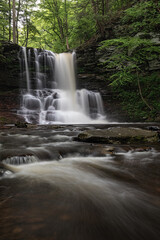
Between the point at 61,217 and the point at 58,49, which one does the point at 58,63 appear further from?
the point at 61,217

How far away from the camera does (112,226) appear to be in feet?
3.66

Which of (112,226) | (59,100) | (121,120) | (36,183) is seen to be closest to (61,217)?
(112,226)

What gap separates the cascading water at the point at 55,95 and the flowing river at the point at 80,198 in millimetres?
8160

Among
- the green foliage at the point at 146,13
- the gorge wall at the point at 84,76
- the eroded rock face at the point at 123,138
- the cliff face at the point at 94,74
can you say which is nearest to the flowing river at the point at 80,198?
the eroded rock face at the point at 123,138

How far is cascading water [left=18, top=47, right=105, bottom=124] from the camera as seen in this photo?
36.8 feet

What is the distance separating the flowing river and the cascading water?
8.16m

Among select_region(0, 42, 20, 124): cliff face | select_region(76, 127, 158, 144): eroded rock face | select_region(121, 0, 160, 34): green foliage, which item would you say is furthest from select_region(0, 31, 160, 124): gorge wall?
select_region(76, 127, 158, 144): eroded rock face

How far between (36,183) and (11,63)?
1326 centimetres

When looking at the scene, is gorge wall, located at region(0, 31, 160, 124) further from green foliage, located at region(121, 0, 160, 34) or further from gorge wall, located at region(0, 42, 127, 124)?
green foliage, located at region(121, 0, 160, 34)

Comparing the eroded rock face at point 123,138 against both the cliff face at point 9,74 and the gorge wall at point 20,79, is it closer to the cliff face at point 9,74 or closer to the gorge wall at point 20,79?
the gorge wall at point 20,79

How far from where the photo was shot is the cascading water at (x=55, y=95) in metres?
11.2

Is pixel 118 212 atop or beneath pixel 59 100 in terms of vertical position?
beneath

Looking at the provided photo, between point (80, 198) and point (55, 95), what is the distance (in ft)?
38.7

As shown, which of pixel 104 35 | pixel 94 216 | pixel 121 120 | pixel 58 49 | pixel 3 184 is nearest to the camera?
pixel 94 216
